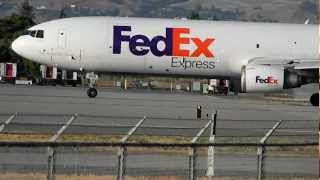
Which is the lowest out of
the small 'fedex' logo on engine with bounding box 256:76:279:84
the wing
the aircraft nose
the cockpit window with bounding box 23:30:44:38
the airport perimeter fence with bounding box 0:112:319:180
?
the airport perimeter fence with bounding box 0:112:319:180

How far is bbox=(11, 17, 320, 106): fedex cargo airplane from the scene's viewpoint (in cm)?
4047

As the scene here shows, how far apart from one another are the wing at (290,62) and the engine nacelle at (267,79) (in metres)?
0.80

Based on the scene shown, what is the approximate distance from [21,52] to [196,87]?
58823 mm

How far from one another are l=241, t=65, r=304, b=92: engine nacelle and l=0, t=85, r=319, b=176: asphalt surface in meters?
1.07

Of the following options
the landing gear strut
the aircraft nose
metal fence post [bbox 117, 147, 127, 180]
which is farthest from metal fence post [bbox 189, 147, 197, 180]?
the aircraft nose

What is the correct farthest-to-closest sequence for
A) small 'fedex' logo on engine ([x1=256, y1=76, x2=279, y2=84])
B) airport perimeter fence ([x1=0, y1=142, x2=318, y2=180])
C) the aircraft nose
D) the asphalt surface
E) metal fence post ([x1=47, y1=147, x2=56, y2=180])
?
the aircraft nose < small 'fedex' logo on engine ([x1=256, y1=76, x2=279, y2=84]) < the asphalt surface < airport perimeter fence ([x1=0, y1=142, x2=318, y2=180]) < metal fence post ([x1=47, y1=147, x2=56, y2=180])

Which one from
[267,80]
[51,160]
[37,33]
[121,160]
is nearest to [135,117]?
[267,80]

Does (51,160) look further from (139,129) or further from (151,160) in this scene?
(139,129)

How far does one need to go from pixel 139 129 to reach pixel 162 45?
48.4ft

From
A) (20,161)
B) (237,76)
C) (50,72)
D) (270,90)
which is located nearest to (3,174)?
(20,161)

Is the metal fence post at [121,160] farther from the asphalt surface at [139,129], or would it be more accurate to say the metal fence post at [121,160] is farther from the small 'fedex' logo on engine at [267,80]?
the small 'fedex' logo on engine at [267,80]

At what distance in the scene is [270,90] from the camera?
39688 mm

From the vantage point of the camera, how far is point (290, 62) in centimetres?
4181

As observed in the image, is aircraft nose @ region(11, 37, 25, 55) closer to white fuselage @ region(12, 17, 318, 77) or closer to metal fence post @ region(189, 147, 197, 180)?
white fuselage @ region(12, 17, 318, 77)
